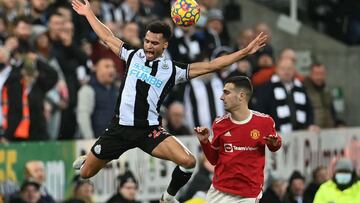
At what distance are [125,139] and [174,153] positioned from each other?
0.58 metres

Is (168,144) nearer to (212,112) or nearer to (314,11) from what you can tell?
(212,112)

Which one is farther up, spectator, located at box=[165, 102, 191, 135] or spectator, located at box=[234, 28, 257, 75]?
spectator, located at box=[234, 28, 257, 75]

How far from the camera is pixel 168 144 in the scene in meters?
14.8

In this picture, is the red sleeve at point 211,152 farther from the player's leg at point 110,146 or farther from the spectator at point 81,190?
the spectator at point 81,190

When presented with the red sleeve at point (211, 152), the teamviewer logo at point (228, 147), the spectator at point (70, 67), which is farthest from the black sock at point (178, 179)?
the spectator at point (70, 67)

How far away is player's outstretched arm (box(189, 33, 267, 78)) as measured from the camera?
1437 centimetres

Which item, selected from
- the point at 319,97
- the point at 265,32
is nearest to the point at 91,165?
the point at 319,97

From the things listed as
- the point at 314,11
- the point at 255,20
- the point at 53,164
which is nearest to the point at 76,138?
the point at 53,164

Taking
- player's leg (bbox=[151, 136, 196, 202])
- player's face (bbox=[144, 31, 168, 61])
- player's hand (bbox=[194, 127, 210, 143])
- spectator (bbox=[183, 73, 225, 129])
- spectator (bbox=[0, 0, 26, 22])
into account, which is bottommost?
spectator (bbox=[183, 73, 225, 129])

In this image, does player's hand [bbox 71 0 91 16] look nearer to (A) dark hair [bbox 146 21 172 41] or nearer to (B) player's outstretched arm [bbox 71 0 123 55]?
(B) player's outstretched arm [bbox 71 0 123 55]

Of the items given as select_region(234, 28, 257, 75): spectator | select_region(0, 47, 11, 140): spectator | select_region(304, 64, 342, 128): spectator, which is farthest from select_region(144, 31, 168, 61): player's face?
select_region(304, 64, 342, 128): spectator

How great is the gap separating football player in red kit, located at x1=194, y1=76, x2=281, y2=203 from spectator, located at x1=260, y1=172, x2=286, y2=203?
12.8ft

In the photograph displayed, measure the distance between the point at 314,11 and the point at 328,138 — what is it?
561 centimetres

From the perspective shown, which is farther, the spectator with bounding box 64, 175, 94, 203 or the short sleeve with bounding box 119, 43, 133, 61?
the spectator with bounding box 64, 175, 94, 203
